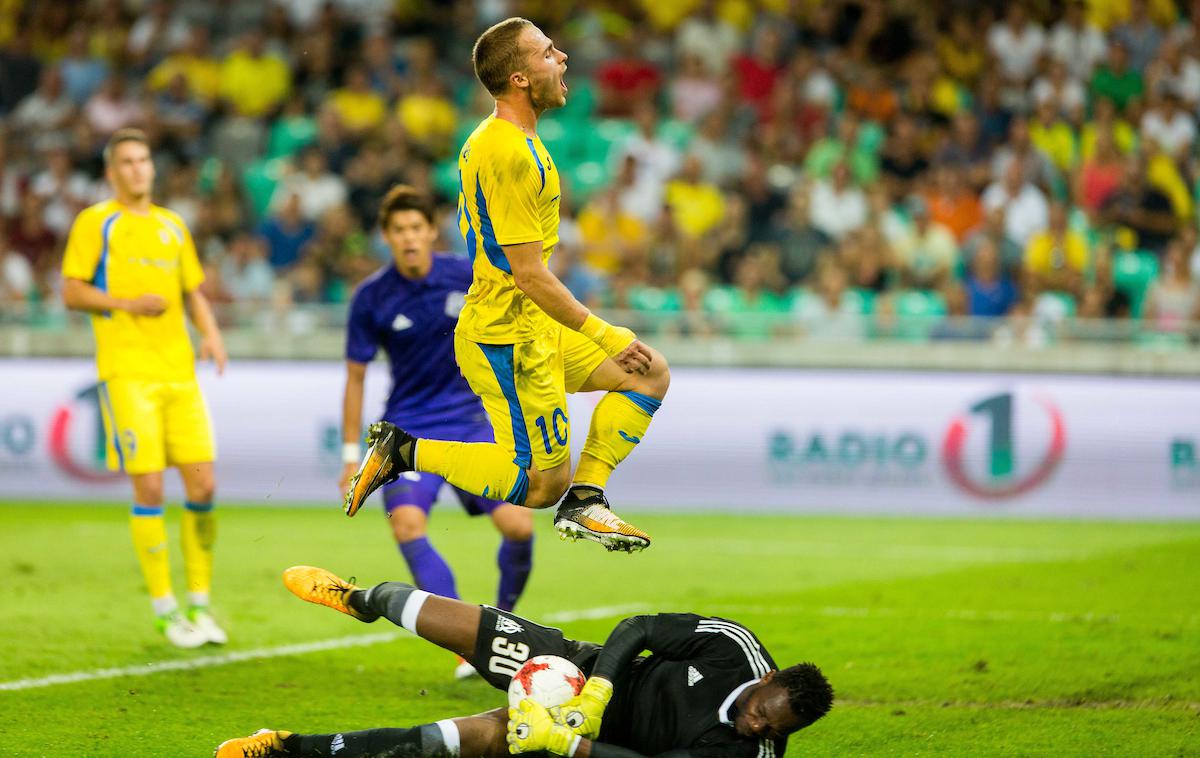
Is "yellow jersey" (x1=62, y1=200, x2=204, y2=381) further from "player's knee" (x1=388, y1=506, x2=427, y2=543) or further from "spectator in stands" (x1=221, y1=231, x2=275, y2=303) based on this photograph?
"spectator in stands" (x1=221, y1=231, x2=275, y2=303)

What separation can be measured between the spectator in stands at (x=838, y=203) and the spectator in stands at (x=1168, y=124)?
3.49 m

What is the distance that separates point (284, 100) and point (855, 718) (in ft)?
47.3

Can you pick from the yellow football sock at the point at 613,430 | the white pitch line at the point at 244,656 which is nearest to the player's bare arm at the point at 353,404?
the white pitch line at the point at 244,656

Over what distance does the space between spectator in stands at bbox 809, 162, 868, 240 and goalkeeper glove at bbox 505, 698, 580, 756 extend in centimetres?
1219

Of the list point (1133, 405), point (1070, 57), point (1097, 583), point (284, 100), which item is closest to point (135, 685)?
point (1097, 583)

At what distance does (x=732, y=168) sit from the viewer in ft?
59.7

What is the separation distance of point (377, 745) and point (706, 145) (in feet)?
43.5

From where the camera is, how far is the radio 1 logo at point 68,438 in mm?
14797

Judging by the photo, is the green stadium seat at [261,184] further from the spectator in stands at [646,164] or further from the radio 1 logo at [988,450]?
the radio 1 logo at [988,450]

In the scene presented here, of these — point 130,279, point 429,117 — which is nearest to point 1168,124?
point 429,117

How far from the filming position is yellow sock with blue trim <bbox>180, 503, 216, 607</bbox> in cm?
893

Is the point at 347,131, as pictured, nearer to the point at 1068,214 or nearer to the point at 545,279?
the point at 1068,214

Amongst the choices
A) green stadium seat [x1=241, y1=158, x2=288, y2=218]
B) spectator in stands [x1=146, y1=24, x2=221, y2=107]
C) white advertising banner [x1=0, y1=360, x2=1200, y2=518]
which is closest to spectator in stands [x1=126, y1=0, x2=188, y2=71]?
spectator in stands [x1=146, y1=24, x2=221, y2=107]

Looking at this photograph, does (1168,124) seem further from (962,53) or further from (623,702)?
(623,702)
